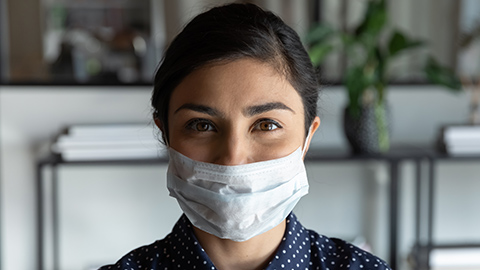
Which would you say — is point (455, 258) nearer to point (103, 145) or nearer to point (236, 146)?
point (103, 145)

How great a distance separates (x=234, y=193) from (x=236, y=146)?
84 mm

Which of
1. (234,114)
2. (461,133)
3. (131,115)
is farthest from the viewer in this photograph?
(131,115)

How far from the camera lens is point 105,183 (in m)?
2.57

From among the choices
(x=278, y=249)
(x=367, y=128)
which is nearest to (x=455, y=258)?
(x=367, y=128)

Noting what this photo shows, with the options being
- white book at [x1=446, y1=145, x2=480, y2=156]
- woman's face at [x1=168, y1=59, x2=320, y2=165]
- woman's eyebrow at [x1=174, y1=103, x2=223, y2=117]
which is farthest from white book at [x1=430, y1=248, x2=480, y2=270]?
woman's eyebrow at [x1=174, y1=103, x2=223, y2=117]

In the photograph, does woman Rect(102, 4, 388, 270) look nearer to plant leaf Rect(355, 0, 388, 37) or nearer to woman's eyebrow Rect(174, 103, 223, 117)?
woman's eyebrow Rect(174, 103, 223, 117)

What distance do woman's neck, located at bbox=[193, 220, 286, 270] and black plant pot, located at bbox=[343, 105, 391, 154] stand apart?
1.36 m

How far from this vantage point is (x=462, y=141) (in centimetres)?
230

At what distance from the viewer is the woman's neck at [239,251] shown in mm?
984

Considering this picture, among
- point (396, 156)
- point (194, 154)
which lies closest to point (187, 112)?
point (194, 154)

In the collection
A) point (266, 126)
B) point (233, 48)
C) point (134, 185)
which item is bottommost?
point (134, 185)

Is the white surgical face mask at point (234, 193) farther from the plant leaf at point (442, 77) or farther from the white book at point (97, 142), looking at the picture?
the plant leaf at point (442, 77)

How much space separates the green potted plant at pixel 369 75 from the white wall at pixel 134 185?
0.74ft

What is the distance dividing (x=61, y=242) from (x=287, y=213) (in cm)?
183
